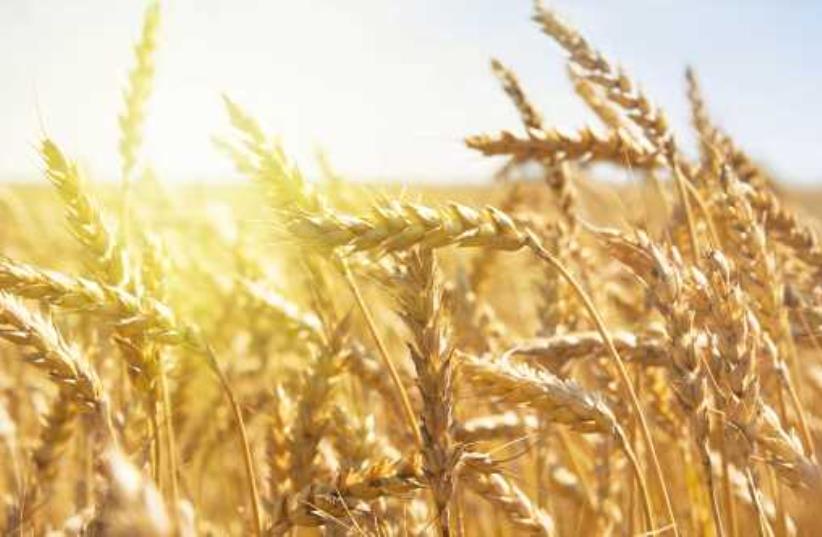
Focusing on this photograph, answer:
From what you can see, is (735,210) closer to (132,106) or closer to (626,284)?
(132,106)

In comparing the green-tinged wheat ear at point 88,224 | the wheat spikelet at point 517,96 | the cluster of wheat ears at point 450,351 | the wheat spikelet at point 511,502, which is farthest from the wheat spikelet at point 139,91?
the wheat spikelet at point 511,502

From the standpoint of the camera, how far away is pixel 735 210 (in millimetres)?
1735

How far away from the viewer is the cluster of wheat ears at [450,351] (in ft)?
4.33

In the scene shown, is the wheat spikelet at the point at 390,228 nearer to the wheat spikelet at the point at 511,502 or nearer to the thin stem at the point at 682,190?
the wheat spikelet at the point at 511,502

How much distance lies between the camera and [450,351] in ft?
4.19

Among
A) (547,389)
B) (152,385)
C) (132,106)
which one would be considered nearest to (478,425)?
(547,389)

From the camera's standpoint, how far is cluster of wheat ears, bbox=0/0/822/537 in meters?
1.32

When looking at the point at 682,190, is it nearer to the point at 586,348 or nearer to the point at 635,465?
the point at 586,348

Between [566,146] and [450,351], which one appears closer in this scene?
[450,351]

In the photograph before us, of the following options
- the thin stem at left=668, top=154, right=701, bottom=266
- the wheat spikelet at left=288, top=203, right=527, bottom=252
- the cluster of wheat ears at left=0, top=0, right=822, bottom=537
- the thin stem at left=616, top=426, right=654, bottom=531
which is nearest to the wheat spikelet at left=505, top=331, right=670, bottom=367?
the cluster of wheat ears at left=0, top=0, right=822, bottom=537

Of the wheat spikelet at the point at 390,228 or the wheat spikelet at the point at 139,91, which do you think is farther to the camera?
the wheat spikelet at the point at 139,91

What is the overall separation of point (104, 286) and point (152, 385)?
0.23 meters

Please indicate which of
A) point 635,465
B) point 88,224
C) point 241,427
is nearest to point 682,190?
point 635,465

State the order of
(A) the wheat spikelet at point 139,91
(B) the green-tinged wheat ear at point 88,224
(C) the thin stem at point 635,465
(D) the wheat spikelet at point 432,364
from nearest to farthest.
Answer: (D) the wheat spikelet at point 432,364
(C) the thin stem at point 635,465
(B) the green-tinged wheat ear at point 88,224
(A) the wheat spikelet at point 139,91
